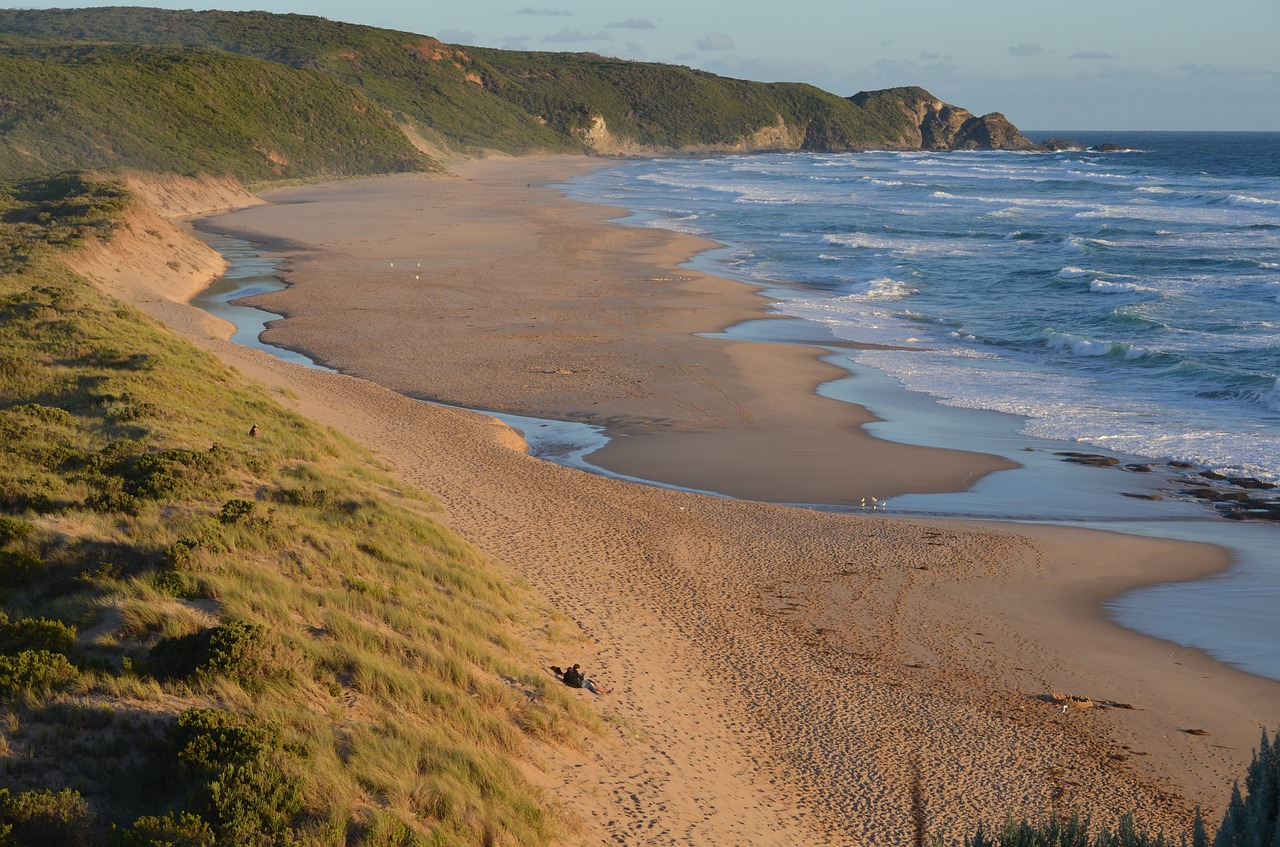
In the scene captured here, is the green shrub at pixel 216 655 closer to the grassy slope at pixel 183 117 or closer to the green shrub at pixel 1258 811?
the green shrub at pixel 1258 811

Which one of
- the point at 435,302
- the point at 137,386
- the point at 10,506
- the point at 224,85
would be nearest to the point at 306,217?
the point at 435,302

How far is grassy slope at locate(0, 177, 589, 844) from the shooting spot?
6488 mm

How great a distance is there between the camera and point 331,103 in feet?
322

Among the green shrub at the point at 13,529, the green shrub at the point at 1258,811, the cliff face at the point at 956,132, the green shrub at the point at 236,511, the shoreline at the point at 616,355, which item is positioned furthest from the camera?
the cliff face at the point at 956,132

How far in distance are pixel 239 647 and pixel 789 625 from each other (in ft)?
20.3

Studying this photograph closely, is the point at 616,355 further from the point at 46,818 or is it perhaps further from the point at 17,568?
the point at 46,818

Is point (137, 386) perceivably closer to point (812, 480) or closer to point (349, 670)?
point (349, 670)

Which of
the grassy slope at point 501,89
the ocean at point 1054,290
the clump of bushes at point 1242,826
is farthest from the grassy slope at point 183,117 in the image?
the clump of bushes at point 1242,826

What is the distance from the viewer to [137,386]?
1458 centimetres

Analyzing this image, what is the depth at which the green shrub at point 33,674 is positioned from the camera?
700cm

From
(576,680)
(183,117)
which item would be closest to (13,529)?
(576,680)

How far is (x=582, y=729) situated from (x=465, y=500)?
6.46 metres

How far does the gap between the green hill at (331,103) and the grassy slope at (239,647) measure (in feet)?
196

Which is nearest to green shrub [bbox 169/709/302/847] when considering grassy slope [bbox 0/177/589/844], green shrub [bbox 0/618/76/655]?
grassy slope [bbox 0/177/589/844]
